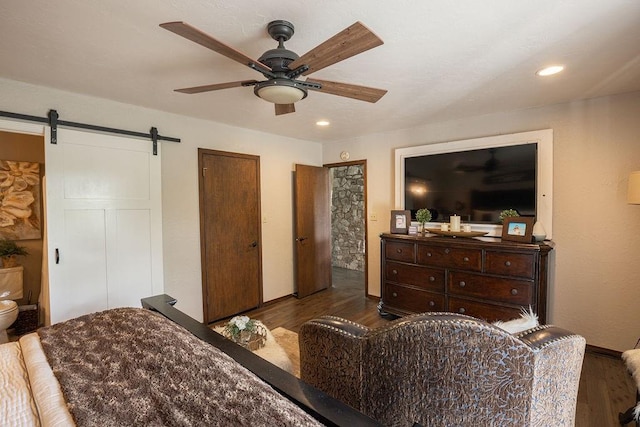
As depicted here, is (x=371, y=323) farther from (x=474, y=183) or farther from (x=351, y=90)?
(x=351, y=90)

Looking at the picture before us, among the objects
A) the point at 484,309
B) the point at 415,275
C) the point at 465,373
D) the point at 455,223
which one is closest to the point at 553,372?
the point at 465,373

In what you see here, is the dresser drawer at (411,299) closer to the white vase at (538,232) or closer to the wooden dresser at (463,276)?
the wooden dresser at (463,276)

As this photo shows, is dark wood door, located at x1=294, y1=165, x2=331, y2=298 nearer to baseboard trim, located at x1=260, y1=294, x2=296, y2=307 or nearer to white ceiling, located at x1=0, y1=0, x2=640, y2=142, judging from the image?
baseboard trim, located at x1=260, y1=294, x2=296, y2=307

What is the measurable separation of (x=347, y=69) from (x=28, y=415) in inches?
91.2

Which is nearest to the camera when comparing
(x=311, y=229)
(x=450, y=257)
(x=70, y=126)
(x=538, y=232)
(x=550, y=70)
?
(x=550, y=70)

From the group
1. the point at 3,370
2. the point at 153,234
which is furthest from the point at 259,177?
the point at 3,370

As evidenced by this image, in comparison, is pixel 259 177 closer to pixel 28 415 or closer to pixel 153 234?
pixel 153 234

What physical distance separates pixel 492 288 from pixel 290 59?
8.62ft

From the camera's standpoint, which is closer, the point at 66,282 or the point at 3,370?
the point at 3,370

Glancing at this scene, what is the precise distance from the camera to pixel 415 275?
10.7ft

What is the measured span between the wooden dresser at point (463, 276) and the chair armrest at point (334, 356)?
204 cm

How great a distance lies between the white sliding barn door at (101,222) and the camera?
2.42 metres

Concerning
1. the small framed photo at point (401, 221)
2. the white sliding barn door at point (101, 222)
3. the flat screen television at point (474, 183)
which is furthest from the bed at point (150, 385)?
the flat screen television at point (474, 183)

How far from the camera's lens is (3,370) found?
1.19 m
